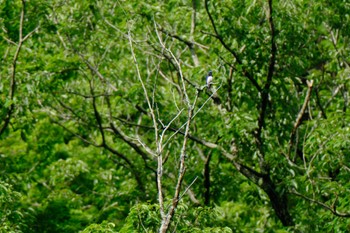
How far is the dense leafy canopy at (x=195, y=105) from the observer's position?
11.2 m

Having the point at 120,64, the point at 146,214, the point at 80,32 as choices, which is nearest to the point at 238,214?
the point at 120,64

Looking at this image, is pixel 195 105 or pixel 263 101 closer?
pixel 263 101

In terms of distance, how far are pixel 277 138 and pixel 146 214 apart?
16.2 feet

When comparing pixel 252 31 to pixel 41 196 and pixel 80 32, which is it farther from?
pixel 41 196

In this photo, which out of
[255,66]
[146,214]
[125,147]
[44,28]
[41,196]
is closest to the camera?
[146,214]

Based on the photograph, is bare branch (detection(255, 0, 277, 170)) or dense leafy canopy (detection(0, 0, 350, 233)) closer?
bare branch (detection(255, 0, 277, 170))

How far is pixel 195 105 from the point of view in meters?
11.9

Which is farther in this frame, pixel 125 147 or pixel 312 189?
pixel 125 147

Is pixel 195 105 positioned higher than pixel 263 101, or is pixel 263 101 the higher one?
pixel 195 105

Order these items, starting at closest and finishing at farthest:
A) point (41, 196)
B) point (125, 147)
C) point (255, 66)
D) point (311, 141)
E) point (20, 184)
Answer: point (311, 141) → point (255, 66) → point (20, 184) → point (125, 147) → point (41, 196)

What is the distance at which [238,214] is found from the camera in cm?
1503

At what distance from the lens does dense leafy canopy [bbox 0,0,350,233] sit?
11.2 meters

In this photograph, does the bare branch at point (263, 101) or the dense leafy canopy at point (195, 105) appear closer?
the bare branch at point (263, 101)

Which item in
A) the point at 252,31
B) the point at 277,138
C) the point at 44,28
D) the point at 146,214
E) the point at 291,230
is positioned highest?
the point at 44,28
